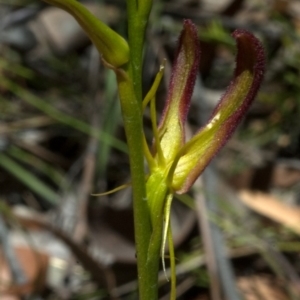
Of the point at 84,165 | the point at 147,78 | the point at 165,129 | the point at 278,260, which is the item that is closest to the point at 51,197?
the point at 84,165

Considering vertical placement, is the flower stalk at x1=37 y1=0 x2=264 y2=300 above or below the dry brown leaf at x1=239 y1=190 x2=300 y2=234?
above

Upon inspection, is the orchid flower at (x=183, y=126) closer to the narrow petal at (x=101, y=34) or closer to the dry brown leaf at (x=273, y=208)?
the narrow petal at (x=101, y=34)

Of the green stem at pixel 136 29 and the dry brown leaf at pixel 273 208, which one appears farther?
the dry brown leaf at pixel 273 208

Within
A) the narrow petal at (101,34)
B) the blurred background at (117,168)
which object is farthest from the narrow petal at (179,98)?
the blurred background at (117,168)

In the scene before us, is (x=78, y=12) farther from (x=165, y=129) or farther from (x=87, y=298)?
(x=87, y=298)

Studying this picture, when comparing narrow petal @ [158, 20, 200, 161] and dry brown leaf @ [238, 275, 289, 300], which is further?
dry brown leaf @ [238, 275, 289, 300]

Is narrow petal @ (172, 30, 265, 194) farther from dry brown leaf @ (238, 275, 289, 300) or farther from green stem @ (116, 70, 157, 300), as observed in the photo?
dry brown leaf @ (238, 275, 289, 300)

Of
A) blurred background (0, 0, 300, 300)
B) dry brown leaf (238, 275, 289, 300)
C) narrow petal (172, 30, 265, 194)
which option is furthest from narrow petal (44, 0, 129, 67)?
dry brown leaf (238, 275, 289, 300)
